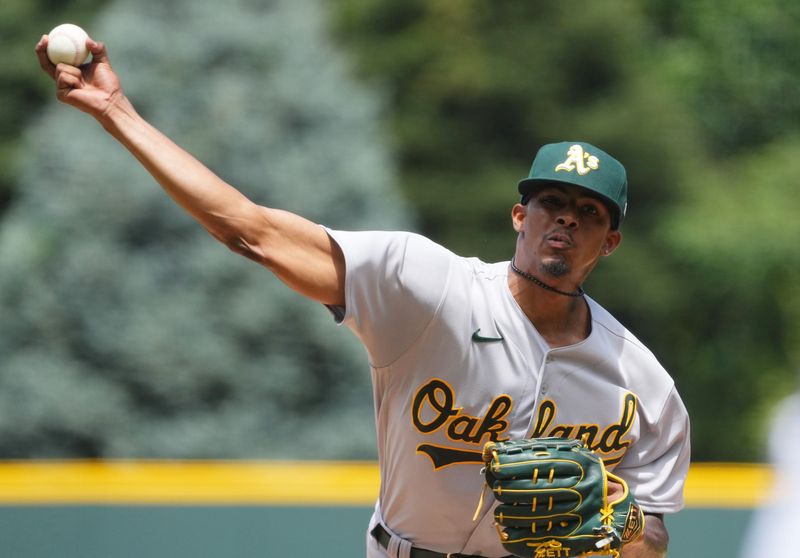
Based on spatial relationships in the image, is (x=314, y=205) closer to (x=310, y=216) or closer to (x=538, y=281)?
(x=310, y=216)

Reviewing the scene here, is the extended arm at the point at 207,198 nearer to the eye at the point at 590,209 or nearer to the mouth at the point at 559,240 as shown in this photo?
the mouth at the point at 559,240

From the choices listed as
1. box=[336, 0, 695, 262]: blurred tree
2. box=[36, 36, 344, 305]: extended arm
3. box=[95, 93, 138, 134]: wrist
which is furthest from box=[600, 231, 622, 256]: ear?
box=[336, 0, 695, 262]: blurred tree

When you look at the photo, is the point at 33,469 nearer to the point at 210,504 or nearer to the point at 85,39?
the point at 210,504

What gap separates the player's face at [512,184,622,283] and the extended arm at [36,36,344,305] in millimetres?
545

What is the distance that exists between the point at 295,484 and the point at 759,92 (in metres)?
8.14

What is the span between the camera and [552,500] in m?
2.89

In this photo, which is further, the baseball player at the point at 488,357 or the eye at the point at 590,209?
the eye at the point at 590,209

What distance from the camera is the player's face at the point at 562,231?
3.07 metres

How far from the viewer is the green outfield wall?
4.63 m

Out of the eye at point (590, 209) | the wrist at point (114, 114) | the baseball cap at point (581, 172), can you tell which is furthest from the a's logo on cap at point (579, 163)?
the wrist at point (114, 114)

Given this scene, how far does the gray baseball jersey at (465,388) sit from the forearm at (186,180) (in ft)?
0.90

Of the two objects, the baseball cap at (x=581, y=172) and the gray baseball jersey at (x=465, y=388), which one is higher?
the baseball cap at (x=581, y=172)

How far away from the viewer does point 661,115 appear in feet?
30.6

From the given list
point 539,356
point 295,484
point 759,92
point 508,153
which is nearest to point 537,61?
point 508,153
